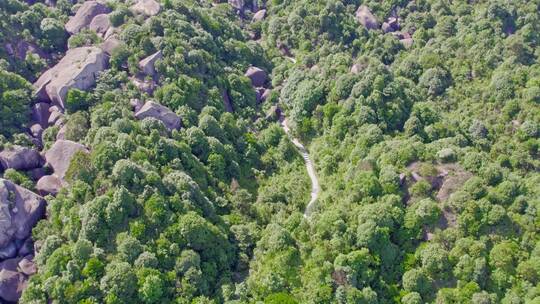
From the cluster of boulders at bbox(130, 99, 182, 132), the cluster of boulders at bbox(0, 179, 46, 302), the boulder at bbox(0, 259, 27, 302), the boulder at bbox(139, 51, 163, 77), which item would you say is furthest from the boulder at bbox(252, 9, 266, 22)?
the boulder at bbox(0, 259, 27, 302)

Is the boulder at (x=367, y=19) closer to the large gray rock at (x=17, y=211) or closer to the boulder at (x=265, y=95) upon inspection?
the boulder at (x=265, y=95)

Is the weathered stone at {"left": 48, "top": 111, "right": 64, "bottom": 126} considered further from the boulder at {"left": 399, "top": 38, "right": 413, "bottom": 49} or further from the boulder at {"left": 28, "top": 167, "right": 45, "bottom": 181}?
the boulder at {"left": 399, "top": 38, "right": 413, "bottom": 49}

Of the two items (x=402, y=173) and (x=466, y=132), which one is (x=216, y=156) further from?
(x=466, y=132)

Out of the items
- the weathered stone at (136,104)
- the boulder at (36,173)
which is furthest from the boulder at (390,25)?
the boulder at (36,173)

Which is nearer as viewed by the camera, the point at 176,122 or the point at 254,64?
the point at 176,122

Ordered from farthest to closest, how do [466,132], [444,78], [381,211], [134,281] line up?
1. [444,78]
2. [466,132]
3. [381,211]
4. [134,281]

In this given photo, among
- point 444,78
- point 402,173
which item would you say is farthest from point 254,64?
point 402,173

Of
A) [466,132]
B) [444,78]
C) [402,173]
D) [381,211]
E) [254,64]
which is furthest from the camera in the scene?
[254,64]
